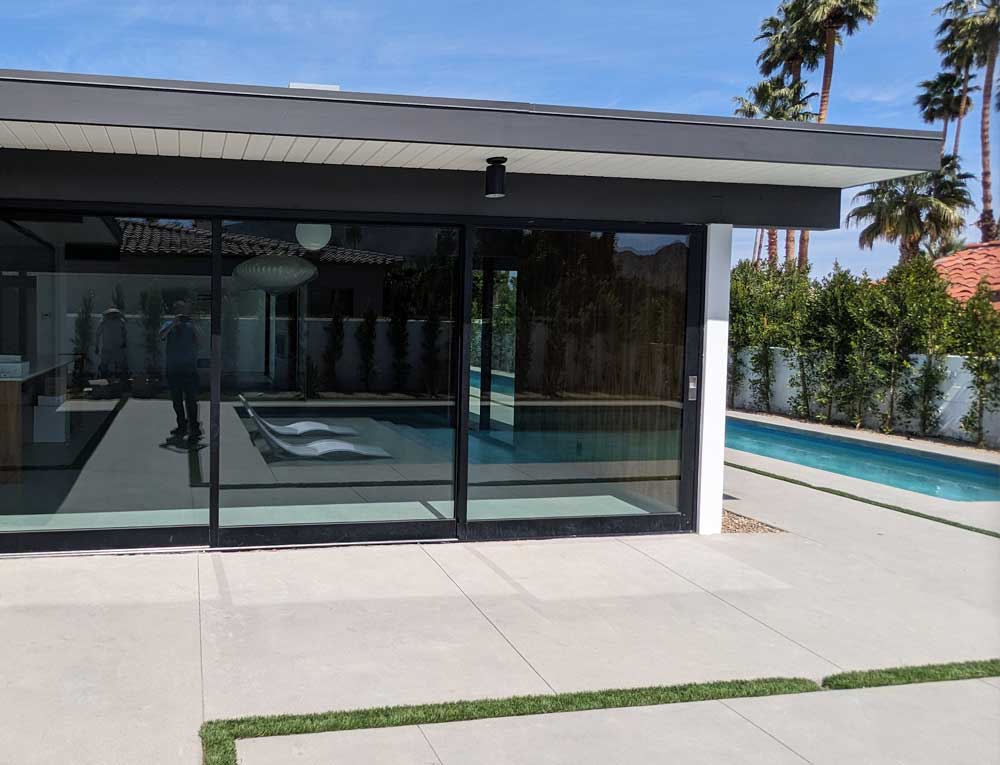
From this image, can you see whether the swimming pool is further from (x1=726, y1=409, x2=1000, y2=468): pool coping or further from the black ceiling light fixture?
the black ceiling light fixture

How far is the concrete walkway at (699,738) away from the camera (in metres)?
3.76

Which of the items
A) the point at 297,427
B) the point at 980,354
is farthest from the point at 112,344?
the point at 980,354

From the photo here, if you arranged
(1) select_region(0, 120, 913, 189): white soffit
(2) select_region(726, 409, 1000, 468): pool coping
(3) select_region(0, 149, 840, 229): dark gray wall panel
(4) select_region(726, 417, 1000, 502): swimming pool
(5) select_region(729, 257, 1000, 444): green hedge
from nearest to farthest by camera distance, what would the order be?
(1) select_region(0, 120, 913, 189): white soffit, (3) select_region(0, 149, 840, 229): dark gray wall panel, (4) select_region(726, 417, 1000, 502): swimming pool, (2) select_region(726, 409, 1000, 468): pool coping, (5) select_region(729, 257, 1000, 444): green hedge

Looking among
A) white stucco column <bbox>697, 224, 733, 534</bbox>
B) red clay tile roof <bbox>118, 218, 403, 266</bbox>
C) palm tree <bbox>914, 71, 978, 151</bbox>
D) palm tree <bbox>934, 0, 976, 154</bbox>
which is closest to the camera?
red clay tile roof <bbox>118, 218, 403, 266</bbox>

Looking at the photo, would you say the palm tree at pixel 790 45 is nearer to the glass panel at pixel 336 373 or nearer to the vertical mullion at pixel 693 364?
the vertical mullion at pixel 693 364

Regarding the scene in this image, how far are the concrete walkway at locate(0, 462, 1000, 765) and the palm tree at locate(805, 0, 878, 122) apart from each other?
24048mm

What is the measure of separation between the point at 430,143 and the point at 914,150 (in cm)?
322

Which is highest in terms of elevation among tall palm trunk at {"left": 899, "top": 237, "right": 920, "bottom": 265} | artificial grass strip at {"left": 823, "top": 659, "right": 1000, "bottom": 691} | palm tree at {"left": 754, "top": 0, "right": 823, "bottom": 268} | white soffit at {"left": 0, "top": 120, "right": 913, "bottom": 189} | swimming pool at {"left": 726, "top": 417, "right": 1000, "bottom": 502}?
palm tree at {"left": 754, "top": 0, "right": 823, "bottom": 268}

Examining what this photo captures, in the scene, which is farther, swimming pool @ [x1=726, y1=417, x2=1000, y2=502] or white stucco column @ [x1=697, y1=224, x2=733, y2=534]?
swimming pool @ [x1=726, y1=417, x2=1000, y2=502]

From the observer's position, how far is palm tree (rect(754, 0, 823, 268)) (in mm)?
29750

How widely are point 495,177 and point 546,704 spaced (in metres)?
3.54

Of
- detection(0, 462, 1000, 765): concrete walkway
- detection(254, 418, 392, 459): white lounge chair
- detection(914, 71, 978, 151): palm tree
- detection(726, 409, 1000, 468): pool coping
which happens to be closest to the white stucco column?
detection(0, 462, 1000, 765): concrete walkway

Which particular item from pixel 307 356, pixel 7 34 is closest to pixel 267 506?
pixel 307 356

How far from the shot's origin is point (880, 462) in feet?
44.2
